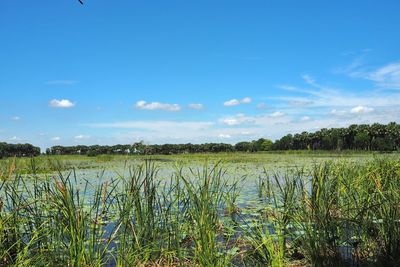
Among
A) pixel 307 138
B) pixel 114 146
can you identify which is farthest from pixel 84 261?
pixel 307 138

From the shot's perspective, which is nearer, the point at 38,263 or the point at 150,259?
the point at 38,263

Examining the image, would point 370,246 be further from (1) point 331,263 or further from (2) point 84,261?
(2) point 84,261

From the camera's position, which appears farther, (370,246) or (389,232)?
(370,246)

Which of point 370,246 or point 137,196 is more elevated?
point 137,196

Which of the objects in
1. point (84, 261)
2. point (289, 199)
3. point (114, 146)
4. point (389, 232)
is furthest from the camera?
point (114, 146)

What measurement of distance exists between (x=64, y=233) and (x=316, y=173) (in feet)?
9.48

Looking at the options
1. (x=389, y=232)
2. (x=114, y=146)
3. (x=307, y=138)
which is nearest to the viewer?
(x=389, y=232)

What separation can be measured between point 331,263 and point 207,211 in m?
1.53

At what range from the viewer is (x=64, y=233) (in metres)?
3.84

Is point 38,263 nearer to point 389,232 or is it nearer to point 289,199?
point 289,199

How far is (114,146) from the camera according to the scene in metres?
63.5

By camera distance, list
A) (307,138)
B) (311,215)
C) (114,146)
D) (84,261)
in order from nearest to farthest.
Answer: (84,261) < (311,215) < (114,146) < (307,138)

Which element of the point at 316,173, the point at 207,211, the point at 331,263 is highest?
the point at 316,173

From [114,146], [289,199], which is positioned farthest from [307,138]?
[289,199]
